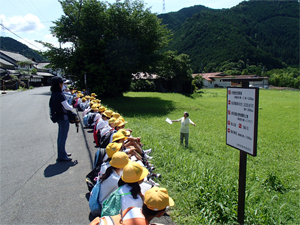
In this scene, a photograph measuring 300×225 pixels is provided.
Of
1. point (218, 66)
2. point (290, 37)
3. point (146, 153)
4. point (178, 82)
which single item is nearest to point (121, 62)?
point (146, 153)

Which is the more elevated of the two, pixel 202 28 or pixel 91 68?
pixel 202 28

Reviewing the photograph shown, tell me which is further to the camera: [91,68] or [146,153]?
[91,68]

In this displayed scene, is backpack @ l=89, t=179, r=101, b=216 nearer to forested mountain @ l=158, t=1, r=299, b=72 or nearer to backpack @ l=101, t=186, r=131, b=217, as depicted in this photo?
backpack @ l=101, t=186, r=131, b=217

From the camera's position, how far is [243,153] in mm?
2861

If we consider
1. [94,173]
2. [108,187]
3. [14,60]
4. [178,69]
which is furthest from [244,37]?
[108,187]

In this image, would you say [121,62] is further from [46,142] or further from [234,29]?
[234,29]

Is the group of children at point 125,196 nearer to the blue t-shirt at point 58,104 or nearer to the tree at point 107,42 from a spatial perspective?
the blue t-shirt at point 58,104

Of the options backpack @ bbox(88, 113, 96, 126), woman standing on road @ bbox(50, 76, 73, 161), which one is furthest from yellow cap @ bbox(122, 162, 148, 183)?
backpack @ bbox(88, 113, 96, 126)

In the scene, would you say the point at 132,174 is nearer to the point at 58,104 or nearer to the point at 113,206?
the point at 113,206

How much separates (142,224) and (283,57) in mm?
129425

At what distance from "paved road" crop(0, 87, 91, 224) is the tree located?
13734 mm

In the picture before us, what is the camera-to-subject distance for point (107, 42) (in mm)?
20328

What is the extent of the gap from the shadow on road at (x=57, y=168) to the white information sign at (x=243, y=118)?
3.55 meters

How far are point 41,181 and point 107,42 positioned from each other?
18.0 metres
